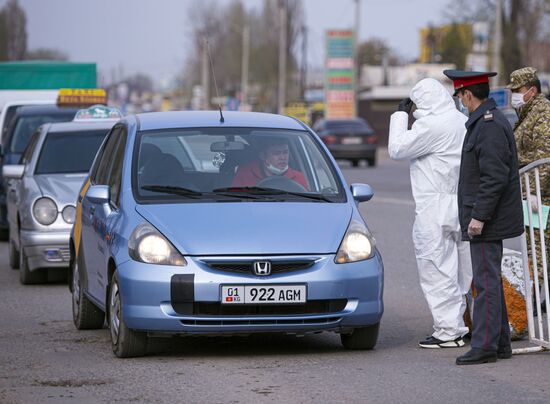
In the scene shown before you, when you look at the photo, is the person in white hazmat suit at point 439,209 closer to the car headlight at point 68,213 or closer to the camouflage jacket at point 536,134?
the camouflage jacket at point 536,134

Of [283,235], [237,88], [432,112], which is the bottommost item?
[237,88]

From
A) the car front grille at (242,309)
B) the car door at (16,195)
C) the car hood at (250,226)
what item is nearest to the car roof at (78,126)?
the car door at (16,195)

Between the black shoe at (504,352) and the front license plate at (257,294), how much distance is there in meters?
1.28

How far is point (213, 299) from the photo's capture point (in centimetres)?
802

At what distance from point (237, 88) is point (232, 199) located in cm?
12852

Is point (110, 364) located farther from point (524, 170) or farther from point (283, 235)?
point (524, 170)

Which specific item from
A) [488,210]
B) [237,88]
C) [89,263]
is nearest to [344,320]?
[488,210]

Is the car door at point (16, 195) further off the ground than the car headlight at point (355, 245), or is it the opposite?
the car headlight at point (355, 245)

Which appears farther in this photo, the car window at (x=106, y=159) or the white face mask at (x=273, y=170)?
the car window at (x=106, y=159)

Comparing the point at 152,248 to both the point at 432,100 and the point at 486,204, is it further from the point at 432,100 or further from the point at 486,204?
the point at 432,100

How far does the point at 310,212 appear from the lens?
8609 mm

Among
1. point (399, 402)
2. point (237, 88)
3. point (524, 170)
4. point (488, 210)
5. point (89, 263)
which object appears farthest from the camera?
point (237, 88)

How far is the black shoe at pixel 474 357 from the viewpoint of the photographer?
8039mm

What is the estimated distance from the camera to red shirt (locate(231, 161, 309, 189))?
355 inches
